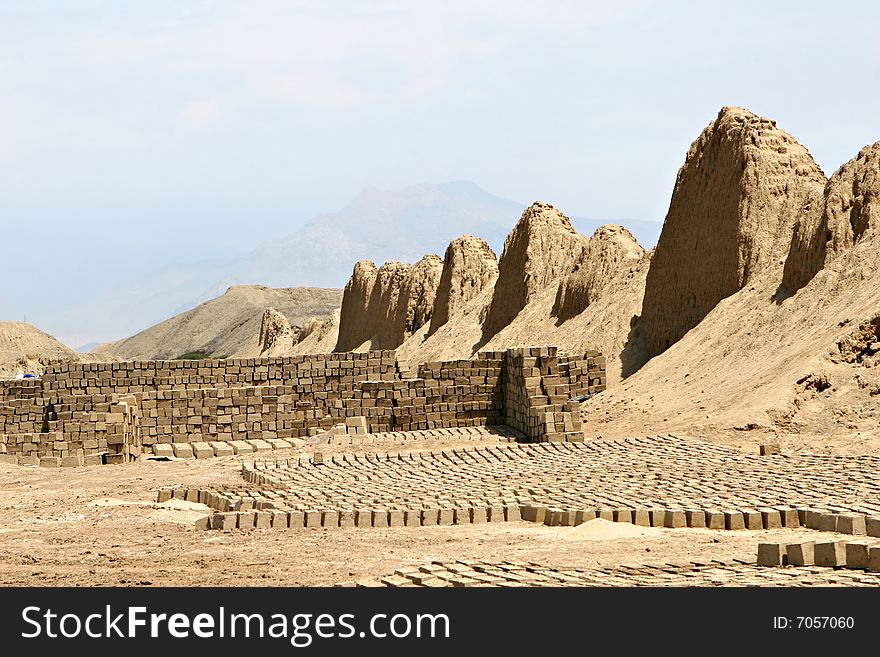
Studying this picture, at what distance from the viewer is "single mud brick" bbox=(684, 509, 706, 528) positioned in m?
11.2

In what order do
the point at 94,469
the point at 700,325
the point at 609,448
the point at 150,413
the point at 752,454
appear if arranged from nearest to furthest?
the point at 752,454
the point at 609,448
the point at 94,469
the point at 150,413
the point at 700,325

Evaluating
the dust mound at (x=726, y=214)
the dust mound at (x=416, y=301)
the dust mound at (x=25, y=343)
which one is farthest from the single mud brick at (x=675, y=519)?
the dust mound at (x=25, y=343)

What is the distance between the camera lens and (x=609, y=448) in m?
17.8

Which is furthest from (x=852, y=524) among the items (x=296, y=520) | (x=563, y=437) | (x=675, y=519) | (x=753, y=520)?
(x=563, y=437)

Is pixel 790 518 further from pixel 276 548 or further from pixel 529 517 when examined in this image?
pixel 276 548

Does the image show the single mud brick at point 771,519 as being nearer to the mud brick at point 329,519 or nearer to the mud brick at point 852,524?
the mud brick at point 852,524

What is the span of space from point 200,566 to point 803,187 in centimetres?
1761

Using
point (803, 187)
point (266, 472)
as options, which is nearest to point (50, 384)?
point (266, 472)

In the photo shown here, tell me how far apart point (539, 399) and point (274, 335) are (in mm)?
47991

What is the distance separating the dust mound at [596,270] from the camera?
3244 cm

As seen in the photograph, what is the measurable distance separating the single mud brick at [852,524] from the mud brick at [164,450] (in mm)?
13022

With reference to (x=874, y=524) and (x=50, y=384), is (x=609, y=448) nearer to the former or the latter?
(x=874, y=524)

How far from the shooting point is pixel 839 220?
2156 centimetres
